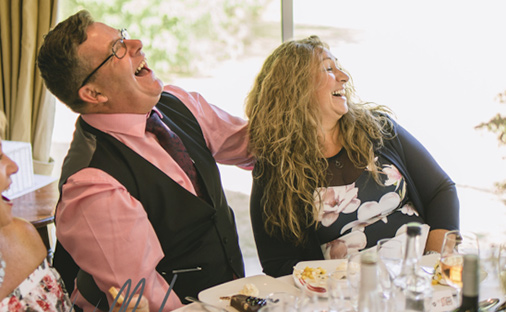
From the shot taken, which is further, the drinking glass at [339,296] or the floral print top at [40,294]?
the floral print top at [40,294]

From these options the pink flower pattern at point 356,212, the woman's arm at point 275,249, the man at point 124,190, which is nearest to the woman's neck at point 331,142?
the pink flower pattern at point 356,212

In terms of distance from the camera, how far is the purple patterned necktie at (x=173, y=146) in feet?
6.66

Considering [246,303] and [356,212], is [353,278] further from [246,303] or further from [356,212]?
[356,212]

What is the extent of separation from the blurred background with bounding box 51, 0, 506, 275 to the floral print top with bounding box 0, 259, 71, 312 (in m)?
2.35

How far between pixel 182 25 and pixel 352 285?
121 inches

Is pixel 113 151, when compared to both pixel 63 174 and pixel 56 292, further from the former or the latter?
pixel 56 292

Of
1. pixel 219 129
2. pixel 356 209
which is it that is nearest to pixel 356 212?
pixel 356 209

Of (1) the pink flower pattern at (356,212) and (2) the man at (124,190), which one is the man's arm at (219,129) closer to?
(2) the man at (124,190)

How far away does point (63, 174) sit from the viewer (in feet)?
6.00

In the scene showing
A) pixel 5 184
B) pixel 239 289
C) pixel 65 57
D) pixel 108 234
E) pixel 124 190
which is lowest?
pixel 239 289

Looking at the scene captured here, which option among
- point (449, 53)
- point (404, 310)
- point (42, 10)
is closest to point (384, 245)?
point (404, 310)

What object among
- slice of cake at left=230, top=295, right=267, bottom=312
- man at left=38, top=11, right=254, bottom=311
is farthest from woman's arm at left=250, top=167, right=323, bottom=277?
slice of cake at left=230, top=295, right=267, bottom=312

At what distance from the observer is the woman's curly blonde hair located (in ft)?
7.15

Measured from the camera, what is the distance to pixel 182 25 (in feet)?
13.3
